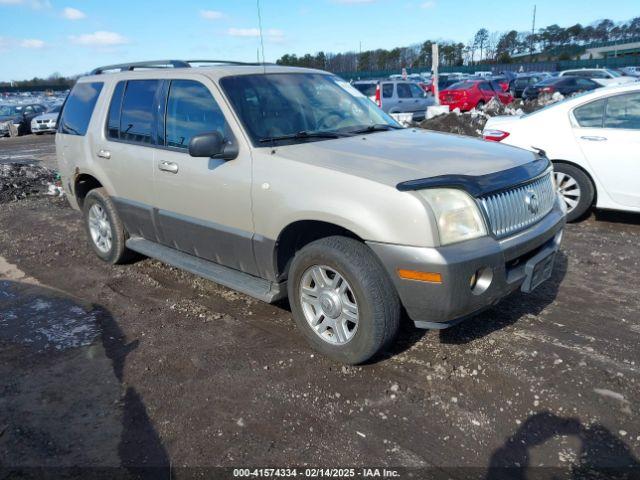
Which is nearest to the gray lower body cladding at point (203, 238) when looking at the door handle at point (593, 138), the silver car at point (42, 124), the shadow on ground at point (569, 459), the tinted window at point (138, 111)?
the tinted window at point (138, 111)

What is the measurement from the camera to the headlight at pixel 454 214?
300 cm

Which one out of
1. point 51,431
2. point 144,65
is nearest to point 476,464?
point 51,431

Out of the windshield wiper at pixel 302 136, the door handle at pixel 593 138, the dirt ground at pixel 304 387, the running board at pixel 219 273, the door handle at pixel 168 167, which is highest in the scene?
the windshield wiper at pixel 302 136

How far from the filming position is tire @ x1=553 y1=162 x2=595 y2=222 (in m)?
6.32

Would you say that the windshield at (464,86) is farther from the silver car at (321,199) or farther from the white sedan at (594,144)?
the silver car at (321,199)

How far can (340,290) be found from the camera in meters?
3.44

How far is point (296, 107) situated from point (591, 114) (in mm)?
4099

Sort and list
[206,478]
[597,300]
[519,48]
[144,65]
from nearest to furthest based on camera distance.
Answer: [206,478], [597,300], [144,65], [519,48]

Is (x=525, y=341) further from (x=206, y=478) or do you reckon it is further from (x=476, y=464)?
(x=206, y=478)

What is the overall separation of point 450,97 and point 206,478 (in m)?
21.9

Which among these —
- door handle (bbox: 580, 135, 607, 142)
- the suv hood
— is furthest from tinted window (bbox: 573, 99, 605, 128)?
the suv hood

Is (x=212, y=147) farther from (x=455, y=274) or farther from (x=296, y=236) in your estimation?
(x=455, y=274)

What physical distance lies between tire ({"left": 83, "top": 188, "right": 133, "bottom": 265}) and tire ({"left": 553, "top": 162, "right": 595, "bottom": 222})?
16.6 feet

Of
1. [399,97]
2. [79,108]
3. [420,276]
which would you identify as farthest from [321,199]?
[399,97]
